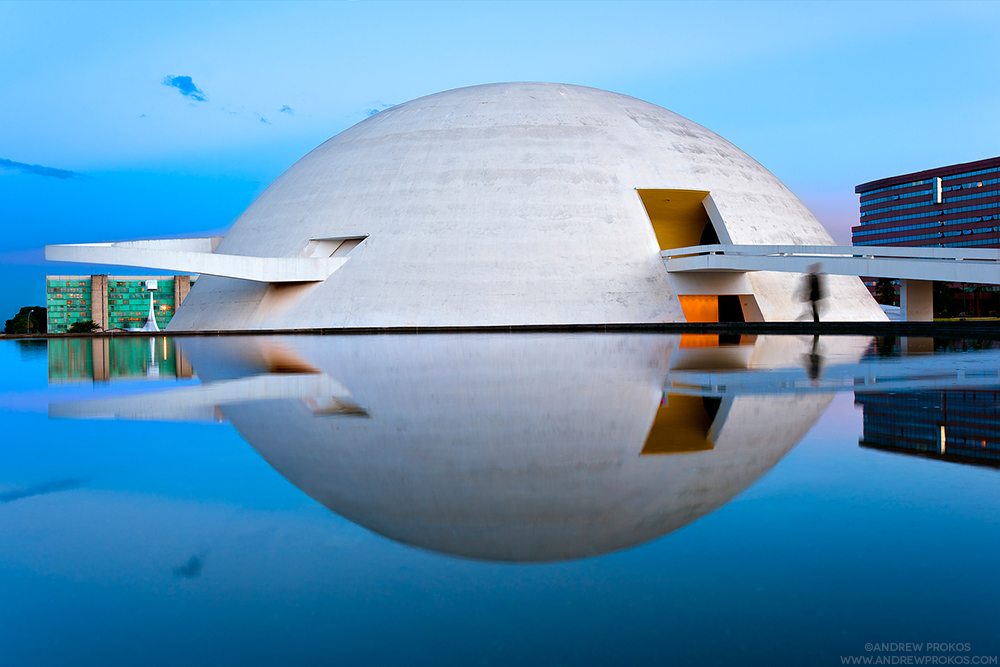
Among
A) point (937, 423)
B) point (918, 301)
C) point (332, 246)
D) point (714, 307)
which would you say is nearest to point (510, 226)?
point (332, 246)

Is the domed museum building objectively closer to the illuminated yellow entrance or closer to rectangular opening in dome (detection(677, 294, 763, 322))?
rectangular opening in dome (detection(677, 294, 763, 322))

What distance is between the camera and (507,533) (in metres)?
3.16

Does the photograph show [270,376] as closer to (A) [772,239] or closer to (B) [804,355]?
(B) [804,355]

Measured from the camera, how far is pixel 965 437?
5.13 meters

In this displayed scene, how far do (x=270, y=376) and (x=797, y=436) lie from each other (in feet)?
Result: 23.4

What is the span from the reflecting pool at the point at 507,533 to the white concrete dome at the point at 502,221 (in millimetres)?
20510

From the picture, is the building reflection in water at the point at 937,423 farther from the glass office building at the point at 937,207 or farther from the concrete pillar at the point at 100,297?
the glass office building at the point at 937,207

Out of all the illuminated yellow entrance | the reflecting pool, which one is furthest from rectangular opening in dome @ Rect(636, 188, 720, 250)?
the reflecting pool

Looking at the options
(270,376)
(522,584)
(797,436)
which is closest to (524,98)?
(270,376)

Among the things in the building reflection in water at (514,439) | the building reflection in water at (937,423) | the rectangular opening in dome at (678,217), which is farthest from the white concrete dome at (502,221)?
the building reflection in water at (937,423)

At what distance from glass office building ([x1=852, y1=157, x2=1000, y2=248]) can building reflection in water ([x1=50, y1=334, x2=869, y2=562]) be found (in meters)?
124

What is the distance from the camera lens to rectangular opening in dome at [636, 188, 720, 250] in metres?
30.6

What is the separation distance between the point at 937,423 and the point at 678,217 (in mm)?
28622

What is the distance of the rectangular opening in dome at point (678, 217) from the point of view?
30559 millimetres
